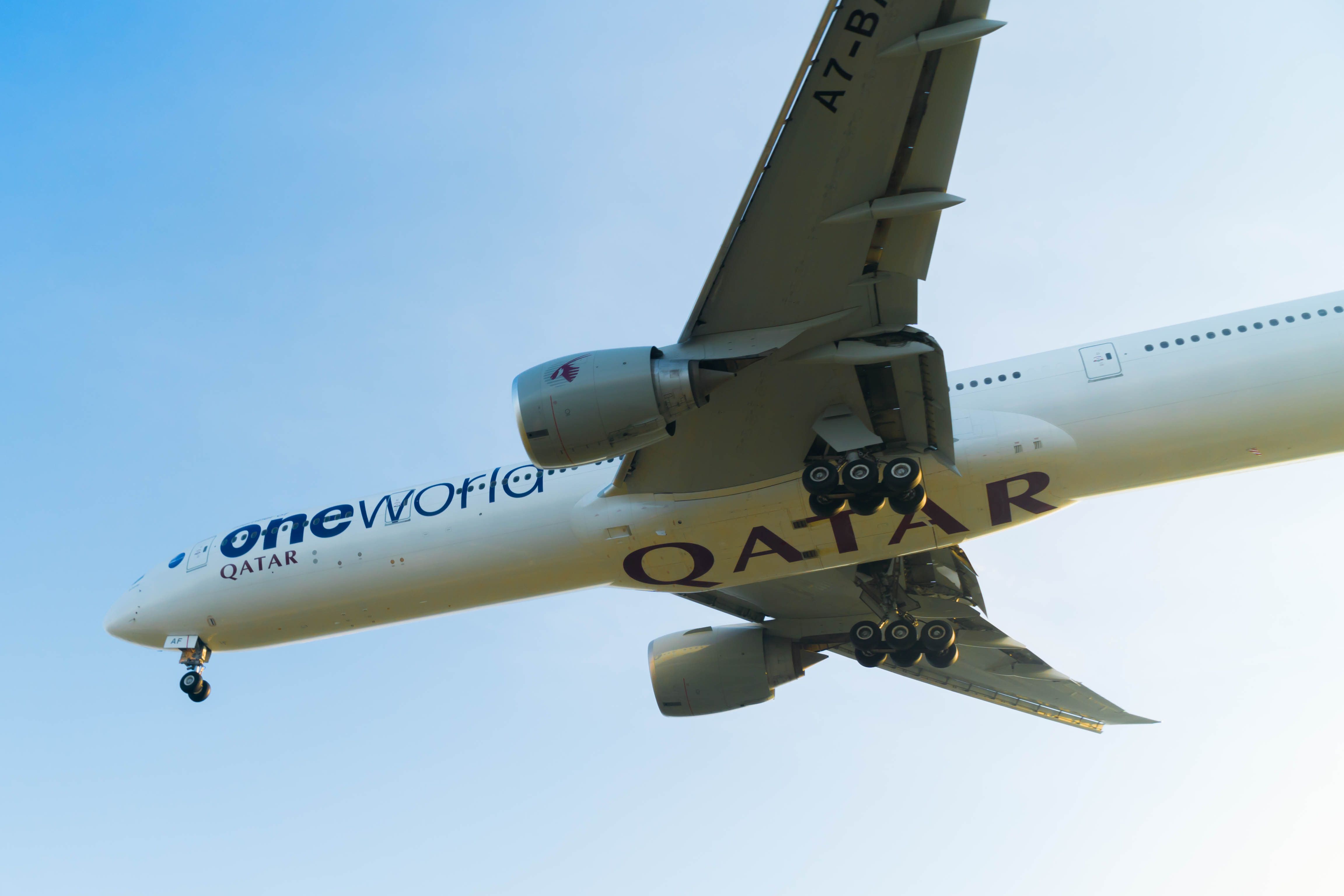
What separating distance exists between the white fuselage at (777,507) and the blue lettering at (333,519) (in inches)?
1.1

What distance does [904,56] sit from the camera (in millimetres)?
9078

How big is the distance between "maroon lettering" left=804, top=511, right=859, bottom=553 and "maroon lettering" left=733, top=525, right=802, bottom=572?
0.50 meters

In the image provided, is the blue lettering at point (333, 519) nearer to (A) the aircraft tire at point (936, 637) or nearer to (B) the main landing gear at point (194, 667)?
(B) the main landing gear at point (194, 667)

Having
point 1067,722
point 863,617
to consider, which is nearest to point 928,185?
point 863,617

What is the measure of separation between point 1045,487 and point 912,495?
199 cm

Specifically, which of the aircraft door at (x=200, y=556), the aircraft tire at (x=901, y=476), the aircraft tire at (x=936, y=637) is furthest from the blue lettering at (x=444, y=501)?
the aircraft tire at (x=936, y=637)

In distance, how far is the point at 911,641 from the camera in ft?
53.2

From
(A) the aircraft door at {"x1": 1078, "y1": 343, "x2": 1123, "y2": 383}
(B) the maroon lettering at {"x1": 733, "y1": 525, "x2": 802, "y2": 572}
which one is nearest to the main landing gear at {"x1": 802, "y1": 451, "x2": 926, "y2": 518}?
(B) the maroon lettering at {"x1": 733, "y1": 525, "x2": 802, "y2": 572}

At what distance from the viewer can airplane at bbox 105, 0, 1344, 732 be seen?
10.0 meters

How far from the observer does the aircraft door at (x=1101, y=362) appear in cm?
1305

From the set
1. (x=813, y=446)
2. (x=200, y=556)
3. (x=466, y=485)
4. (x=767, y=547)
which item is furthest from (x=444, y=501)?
(x=813, y=446)

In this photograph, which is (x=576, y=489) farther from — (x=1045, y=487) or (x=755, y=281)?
(x=1045, y=487)

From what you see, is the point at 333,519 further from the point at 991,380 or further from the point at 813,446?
the point at 991,380

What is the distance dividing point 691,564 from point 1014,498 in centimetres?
437
